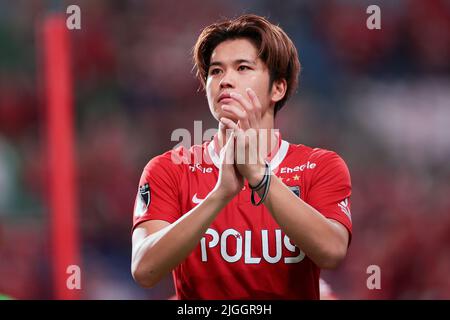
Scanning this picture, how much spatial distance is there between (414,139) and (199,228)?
7.48ft

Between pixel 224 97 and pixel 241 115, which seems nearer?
pixel 241 115

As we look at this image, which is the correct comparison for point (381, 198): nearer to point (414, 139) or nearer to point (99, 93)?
point (414, 139)

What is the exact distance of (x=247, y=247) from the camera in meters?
2.24

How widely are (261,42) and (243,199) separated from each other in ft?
1.69

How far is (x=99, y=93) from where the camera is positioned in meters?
4.03

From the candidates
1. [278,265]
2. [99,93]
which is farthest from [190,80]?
[278,265]

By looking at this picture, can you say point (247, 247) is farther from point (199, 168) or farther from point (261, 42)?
point (261, 42)

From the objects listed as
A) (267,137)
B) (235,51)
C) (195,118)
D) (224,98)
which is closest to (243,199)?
(267,137)

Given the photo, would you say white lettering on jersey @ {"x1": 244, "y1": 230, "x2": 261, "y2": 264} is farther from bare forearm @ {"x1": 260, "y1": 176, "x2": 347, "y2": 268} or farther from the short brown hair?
the short brown hair

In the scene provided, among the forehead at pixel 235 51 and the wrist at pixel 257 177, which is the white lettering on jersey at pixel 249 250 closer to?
the wrist at pixel 257 177

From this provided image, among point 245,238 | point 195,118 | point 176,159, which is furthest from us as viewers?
point 195,118

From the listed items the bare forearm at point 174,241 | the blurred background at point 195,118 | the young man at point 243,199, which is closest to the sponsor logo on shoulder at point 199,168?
the young man at point 243,199

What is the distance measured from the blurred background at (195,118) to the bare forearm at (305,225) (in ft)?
5.61

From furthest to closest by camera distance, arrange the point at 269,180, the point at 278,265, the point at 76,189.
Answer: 1. the point at 76,189
2. the point at 278,265
3. the point at 269,180
